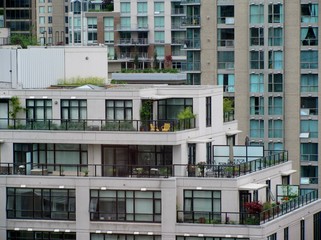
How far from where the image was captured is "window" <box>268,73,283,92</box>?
112 meters

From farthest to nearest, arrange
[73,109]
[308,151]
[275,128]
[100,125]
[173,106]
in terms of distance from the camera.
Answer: [275,128] < [308,151] < [173,106] < [73,109] < [100,125]

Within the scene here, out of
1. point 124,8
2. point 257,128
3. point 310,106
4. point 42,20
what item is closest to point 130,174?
point 257,128

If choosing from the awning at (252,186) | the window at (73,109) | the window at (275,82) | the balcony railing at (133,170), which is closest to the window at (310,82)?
the window at (275,82)

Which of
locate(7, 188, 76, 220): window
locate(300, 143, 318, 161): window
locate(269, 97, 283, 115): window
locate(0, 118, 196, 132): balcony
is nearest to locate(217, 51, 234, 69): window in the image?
locate(269, 97, 283, 115): window

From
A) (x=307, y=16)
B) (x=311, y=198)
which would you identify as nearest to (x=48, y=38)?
(x=307, y=16)

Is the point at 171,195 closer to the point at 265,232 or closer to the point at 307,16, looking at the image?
the point at 265,232

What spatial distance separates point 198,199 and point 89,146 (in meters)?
5.71

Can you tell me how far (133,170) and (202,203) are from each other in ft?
10.8

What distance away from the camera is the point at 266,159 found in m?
85.1

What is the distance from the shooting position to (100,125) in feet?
271

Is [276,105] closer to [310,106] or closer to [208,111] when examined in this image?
[310,106]

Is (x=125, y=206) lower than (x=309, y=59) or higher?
lower

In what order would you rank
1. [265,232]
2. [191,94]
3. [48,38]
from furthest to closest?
1. [48,38]
2. [191,94]
3. [265,232]

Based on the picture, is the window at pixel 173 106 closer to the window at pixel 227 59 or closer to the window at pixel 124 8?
the window at pixel 227 59
